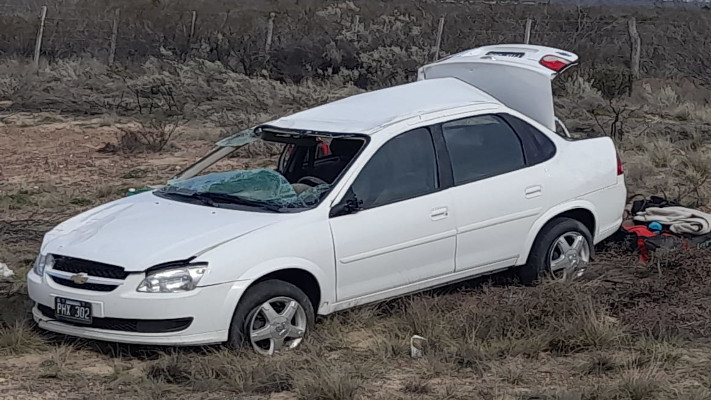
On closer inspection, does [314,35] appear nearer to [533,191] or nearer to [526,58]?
[526,58]

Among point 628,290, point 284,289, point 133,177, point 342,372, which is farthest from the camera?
point 133,177

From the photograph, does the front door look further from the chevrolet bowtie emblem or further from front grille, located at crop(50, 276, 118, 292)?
the chevrolet bowtie emblem

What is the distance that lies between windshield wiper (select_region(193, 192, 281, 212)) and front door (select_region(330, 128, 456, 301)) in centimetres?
43

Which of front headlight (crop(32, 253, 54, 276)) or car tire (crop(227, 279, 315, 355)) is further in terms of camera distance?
front headlight (crop(32, 253, 54, 276))

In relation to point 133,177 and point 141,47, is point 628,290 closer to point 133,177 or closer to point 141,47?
point 133,177

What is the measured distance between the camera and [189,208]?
7008 mm

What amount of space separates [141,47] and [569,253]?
22.9m

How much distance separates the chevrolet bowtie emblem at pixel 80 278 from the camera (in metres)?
6.38

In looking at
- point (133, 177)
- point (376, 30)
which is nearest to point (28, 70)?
point (376, 30)

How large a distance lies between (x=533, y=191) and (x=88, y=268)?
3157mm

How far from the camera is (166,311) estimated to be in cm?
616

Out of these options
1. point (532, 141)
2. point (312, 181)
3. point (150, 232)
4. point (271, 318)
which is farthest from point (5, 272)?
point (532, 141)

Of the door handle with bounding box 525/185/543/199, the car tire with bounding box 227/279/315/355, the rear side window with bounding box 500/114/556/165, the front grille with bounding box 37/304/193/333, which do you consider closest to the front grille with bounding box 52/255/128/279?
the front grille with bounding box 37/304/193/333

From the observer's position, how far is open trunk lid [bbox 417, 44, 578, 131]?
8398 mm
